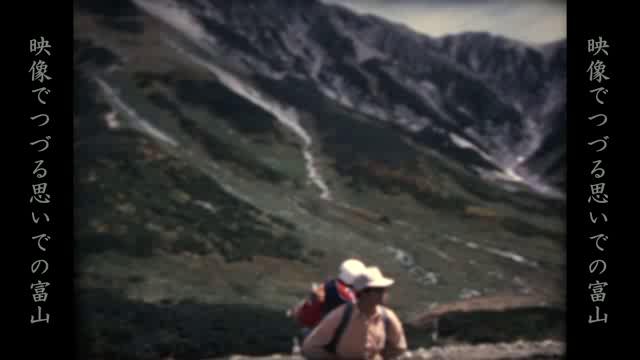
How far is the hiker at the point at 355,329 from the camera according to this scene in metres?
5.42

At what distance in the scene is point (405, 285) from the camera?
108 ft

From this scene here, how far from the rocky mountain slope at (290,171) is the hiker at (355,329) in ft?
56.4

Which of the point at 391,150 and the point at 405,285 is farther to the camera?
the point at 391,150

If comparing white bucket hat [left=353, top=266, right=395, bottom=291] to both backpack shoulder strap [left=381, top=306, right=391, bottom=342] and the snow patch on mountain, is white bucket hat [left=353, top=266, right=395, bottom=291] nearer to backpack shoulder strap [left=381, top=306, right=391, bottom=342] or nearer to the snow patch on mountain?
backpack shoulder strap [left=381, top=306, right=391, bottom=342]

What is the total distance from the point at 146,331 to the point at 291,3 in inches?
1688

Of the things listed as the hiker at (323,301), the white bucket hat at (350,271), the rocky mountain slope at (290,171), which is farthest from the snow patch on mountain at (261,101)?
the white bucket hat at (350,271)

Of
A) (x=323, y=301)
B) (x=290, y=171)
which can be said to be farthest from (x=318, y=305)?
(x=290, y=171)

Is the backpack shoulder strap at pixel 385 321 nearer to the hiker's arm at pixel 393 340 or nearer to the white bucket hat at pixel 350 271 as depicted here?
the hiker's arm at pixel 393 340

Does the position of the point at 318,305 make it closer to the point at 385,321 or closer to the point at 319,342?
the point at 319,342

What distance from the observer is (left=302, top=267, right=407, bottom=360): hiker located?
5.42 m

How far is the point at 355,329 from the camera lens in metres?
5.46

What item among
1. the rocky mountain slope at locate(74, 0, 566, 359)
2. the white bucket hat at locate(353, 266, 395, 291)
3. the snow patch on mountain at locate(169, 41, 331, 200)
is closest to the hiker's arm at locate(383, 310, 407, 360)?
the white bucket hat at locate(353, 266, 395, 291)
